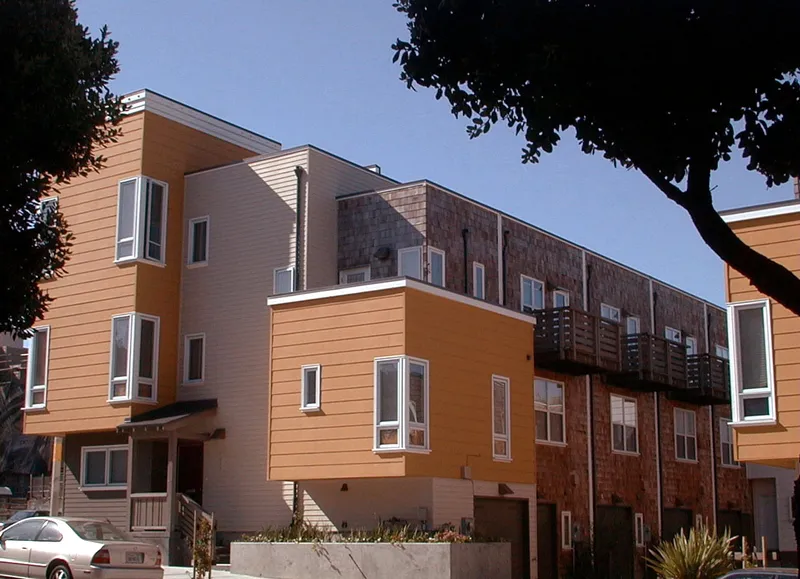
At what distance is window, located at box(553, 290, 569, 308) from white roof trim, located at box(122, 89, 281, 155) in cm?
927

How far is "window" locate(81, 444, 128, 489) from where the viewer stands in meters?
30.2

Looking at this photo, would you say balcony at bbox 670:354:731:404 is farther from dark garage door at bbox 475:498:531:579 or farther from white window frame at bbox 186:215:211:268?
white window frame at bbox 186:215:211:268

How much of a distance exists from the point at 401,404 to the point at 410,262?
539cm

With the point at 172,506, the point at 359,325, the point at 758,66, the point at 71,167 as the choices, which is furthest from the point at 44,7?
the point at 172,506

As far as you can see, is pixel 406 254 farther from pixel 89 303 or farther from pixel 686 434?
pixel 686 434

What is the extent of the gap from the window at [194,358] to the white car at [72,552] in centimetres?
842

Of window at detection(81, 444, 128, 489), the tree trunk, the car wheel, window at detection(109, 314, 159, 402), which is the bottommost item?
the car wheel

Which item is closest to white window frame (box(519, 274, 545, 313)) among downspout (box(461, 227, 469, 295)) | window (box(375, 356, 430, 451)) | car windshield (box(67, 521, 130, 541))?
downspout (box(461, 227, 469, 295))

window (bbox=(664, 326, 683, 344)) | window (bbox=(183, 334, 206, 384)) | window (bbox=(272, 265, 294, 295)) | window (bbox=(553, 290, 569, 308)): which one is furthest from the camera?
window (bbox=(664, 326, 683, 344))

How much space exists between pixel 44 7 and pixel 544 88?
5.94 m

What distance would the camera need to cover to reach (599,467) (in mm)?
32781

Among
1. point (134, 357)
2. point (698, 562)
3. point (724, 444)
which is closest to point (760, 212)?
point (698, 562)

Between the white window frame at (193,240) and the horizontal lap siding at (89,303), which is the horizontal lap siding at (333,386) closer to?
the white window frame at (193,240)

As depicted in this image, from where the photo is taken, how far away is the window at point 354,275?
29.4 meters
